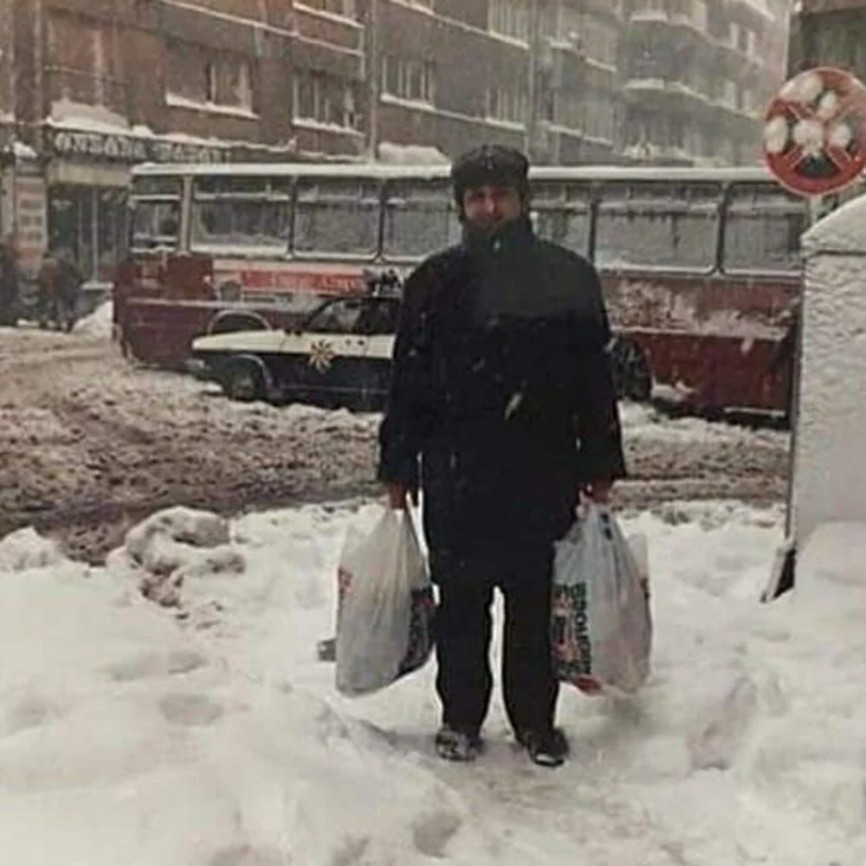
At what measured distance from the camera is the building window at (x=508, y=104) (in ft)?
142

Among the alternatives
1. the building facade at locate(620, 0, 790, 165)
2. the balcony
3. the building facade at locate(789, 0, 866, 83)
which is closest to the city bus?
the building facade at locate(789, 0, 866, 83)

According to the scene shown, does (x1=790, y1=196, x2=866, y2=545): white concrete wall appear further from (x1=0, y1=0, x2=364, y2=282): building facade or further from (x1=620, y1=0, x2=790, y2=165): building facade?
(x1=620, y1=0, x2=790, y2=165): building facade

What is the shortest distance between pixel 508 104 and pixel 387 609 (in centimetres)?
4150

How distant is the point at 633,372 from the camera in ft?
49.1

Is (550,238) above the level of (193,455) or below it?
above

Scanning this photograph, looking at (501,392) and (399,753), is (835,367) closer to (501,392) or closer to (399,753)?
(501,392)

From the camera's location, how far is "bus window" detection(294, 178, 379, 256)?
16.0 metres

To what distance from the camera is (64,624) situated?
4.45 m

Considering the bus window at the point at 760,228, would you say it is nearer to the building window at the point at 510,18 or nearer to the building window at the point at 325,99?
the building window at the point at 325,99

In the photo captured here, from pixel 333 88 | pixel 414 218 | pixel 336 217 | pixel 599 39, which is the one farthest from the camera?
pixel 599 39

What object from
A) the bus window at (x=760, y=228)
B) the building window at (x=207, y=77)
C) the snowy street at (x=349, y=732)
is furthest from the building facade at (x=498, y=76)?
the snowy street at (x=349, y=732)

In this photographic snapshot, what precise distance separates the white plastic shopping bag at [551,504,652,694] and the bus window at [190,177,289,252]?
1290 cm

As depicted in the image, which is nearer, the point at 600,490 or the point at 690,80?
the point at 600,490

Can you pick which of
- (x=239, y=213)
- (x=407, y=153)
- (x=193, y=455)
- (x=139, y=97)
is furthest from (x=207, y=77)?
(x=193, y=455)
